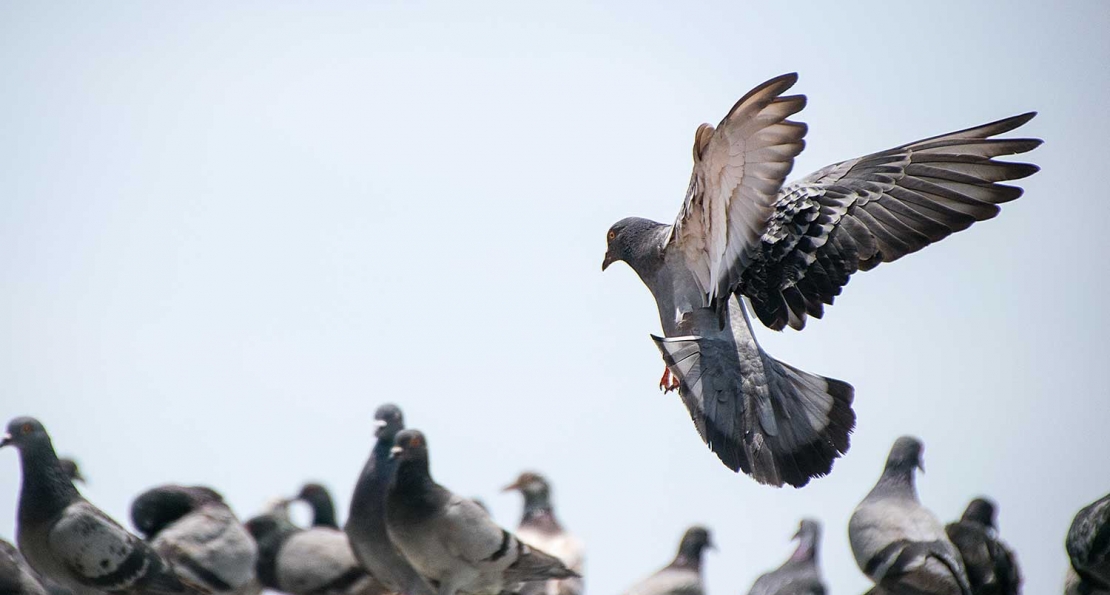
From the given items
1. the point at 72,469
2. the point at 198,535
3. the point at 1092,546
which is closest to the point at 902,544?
the point at 1092,546

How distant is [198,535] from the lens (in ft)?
37.0

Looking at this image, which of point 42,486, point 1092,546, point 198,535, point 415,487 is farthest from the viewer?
point 415,487

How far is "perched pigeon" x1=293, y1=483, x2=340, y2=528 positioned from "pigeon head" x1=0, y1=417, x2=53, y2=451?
13.1 feet

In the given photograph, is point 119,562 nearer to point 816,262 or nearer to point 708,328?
point 708,328

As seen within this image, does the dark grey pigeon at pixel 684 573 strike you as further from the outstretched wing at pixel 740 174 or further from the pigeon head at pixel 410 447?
the outstretched wing at pixel 740 174

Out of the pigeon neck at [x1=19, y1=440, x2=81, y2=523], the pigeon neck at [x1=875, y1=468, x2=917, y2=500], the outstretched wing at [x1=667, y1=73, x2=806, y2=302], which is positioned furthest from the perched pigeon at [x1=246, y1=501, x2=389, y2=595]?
the outstretched wing at [x1=667, y1=73, x2=806, y2=302]

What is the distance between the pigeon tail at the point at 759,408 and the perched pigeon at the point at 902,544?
2185 millimetres

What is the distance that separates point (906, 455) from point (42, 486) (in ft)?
22.4

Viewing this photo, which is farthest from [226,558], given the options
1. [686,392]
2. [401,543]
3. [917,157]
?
[917,157]

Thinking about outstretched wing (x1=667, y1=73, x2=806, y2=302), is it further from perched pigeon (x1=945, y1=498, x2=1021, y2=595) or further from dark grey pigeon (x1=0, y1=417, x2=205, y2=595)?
dark grey pigeon (x1=0, y1=417, x2=205, y2=595)

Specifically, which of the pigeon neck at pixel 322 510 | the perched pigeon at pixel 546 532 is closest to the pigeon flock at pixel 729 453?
the perched pigeon at pixel 546 532

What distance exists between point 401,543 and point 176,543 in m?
1.64

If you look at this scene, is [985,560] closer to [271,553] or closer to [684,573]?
[684,573]

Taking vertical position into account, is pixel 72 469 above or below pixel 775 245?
below
